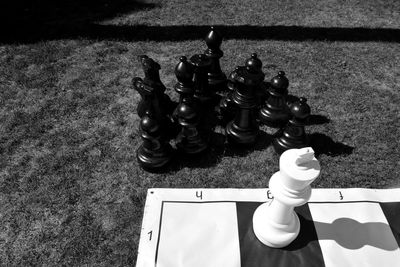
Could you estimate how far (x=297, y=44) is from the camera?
3398 millimetres

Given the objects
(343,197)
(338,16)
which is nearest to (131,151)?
(343,197)

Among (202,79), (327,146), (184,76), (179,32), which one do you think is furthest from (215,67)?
(179,32)

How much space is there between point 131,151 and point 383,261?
159 cm

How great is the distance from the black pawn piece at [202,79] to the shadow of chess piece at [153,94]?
0.23 meters

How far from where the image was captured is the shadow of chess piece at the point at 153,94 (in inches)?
83.0

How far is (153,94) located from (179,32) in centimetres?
172

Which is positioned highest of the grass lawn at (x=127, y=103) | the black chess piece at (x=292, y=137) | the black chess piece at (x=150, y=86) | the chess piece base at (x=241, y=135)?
the black chess piece at (x=150, y=86)

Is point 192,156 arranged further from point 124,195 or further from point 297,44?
point 297,44

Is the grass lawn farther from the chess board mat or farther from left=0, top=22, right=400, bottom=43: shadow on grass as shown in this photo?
the chess board mat

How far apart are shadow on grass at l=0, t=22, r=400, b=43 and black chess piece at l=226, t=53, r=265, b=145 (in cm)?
154

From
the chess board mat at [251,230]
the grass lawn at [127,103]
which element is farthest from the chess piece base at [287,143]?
the chess board mat at [251,230]

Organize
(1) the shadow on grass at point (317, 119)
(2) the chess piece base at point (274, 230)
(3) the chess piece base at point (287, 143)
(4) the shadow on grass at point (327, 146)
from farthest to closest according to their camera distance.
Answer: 1. (1) the shadow on grass at point (317, 119)
2. (4) the shadow on grass at point (327, 146)
3. (3) the chess piece base at point (287, 143)
4. (2) the chess piece base at point (274, 230)

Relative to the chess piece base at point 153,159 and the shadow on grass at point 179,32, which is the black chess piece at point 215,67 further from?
the shadow on grass at point 179,32

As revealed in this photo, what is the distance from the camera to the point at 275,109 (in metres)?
2.30
